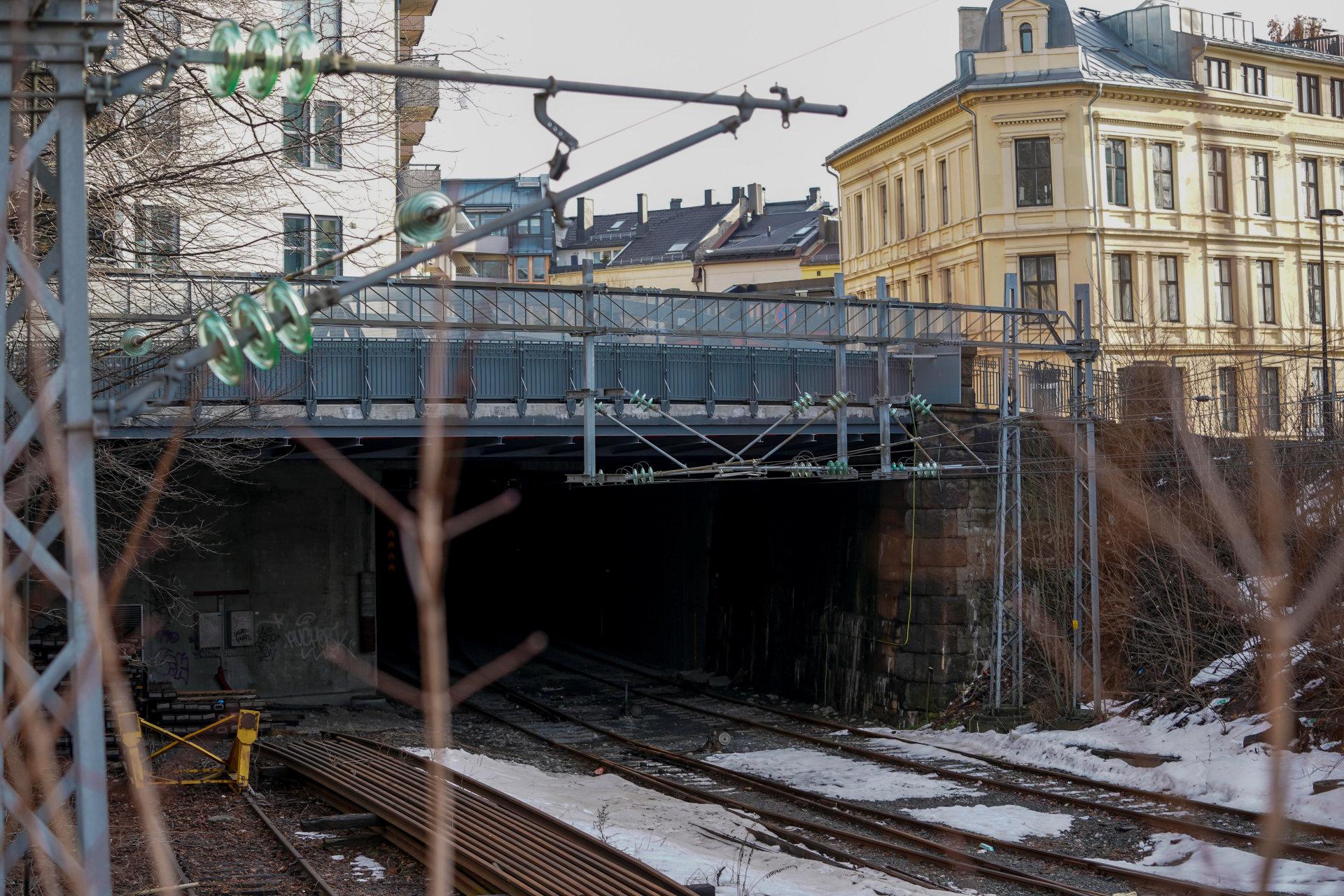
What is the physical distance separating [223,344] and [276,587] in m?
23.7

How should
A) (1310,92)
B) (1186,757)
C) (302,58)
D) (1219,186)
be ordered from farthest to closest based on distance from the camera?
(1310,92), (1219,186), (1186,757), (302,58)

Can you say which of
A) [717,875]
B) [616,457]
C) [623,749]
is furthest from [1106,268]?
[717,875]

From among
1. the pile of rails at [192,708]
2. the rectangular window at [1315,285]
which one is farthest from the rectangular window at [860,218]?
the pile of rails at [192,708]

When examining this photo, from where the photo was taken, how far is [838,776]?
21234 millimetres

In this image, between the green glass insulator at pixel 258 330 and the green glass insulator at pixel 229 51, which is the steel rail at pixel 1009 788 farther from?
the green glass insulator at pixel 229 51

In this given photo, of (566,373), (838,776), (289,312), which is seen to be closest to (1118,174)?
(566,373)

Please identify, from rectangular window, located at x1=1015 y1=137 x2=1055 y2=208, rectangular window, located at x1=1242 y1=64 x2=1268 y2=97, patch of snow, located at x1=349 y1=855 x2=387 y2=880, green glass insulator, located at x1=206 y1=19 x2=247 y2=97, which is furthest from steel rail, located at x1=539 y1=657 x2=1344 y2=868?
rectangular window, located at x1=1242 y1=64 x2=1268 y2=97

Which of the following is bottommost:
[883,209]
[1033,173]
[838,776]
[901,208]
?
[838,776]

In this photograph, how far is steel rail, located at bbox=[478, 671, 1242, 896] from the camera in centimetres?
1397

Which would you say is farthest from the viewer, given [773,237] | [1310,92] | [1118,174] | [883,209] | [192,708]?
[773,237]

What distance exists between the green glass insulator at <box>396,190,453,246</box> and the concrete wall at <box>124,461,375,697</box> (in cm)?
2174

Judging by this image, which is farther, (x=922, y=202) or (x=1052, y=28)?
(x=922, y=202)

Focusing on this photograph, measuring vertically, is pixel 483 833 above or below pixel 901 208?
below

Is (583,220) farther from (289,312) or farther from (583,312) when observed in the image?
(289,312)
